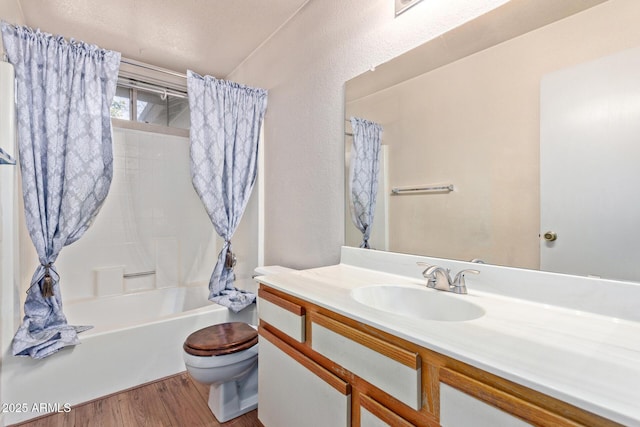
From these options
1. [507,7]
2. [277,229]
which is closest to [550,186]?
[507,7]

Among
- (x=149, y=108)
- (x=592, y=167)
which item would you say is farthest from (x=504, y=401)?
(x=149, y=108)

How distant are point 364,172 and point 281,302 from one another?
0.81 metres

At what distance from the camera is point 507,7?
1.08 metres

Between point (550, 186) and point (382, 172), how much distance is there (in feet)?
2.32

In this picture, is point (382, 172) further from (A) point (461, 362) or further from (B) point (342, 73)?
(A) point (461, 362)

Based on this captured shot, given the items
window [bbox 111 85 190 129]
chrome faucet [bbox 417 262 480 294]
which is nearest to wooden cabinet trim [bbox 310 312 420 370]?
chrome faucet [bbox 417 262 480 294]

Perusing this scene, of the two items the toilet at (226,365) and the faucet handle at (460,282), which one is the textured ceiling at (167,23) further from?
the toilet at (226,365)

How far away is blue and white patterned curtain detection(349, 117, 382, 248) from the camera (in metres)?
1.57

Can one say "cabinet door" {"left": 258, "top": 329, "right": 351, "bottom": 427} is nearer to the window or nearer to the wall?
the wall

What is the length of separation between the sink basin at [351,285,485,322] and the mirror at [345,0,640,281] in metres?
0.21

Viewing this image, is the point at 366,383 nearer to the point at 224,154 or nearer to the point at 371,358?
the point at 371,358

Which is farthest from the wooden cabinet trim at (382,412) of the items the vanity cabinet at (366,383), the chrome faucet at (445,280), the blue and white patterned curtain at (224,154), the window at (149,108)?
the window at (149,108)

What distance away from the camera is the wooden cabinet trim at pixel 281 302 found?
1107 mm

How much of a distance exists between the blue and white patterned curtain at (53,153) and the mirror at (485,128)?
→ 1.66 meters
